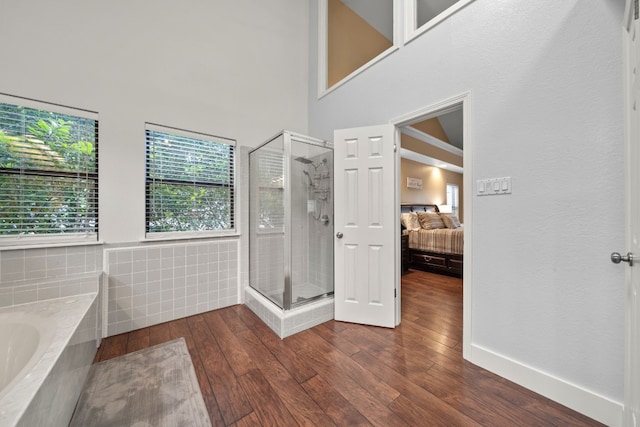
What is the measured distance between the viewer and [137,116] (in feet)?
7.52

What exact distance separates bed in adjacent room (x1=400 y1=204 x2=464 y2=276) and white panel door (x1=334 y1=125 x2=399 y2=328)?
2.26 m

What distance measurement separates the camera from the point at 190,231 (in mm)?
2625

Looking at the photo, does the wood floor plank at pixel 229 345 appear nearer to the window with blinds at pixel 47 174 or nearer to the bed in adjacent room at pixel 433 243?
the window with blinds at pixel 47 174

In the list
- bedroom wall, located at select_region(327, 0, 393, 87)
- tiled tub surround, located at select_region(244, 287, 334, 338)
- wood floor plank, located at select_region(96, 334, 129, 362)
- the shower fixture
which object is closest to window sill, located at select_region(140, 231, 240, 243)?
tiled tub surround, located at select_region(244, 287, 334, 338)

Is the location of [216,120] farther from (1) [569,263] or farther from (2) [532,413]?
(2) [532,413]

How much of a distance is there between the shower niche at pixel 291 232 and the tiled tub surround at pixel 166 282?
0.31m

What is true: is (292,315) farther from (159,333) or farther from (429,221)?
(429,221)

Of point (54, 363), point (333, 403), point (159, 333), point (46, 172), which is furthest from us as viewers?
point (159, 333)

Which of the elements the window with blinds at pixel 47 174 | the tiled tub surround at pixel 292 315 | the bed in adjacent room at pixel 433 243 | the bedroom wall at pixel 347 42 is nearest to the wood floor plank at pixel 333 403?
the tiled tub surround at pixel 292 315

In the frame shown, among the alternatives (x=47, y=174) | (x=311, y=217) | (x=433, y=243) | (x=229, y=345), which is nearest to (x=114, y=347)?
(x=229, y=345)

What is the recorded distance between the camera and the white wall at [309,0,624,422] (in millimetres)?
1271

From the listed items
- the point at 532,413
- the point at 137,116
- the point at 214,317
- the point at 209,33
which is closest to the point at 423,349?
the point at 532,413

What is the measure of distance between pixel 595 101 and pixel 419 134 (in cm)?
363

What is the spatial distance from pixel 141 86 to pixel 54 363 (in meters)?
2.34
